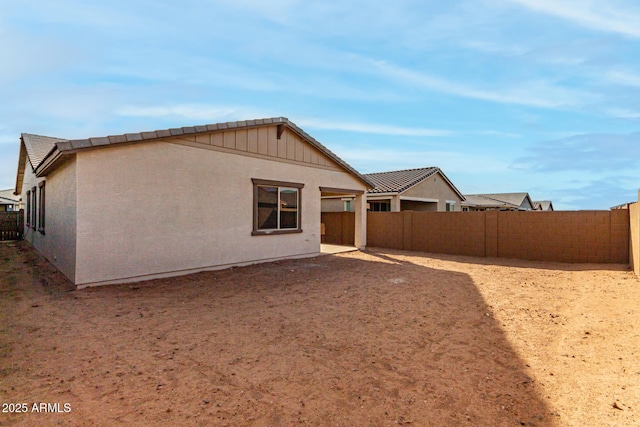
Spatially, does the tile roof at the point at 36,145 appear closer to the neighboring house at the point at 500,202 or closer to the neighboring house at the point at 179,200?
the neighboring house at the point at 179,200

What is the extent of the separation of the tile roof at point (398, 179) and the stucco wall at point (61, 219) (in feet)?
47.4

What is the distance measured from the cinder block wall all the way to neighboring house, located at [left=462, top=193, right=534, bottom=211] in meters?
15.1

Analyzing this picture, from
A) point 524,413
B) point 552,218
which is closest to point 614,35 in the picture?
point 552,218

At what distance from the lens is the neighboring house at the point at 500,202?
3136 centimetres

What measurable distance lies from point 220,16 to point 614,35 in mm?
9515

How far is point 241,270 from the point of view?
31.2 ft

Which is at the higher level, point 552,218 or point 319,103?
point 319,103

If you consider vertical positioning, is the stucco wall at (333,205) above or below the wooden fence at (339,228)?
above

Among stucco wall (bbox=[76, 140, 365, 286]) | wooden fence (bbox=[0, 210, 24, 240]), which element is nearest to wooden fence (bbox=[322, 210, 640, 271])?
stucco wall (bbox=[76, 140, 365, 286])

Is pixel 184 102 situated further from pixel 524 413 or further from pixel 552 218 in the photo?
pixel 552 218

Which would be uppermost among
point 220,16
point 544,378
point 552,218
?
point 220,16

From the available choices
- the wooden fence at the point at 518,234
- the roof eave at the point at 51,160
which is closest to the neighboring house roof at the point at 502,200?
the wooden fence at the point at 518,234

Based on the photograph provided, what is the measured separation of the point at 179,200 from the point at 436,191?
1876 centimetres

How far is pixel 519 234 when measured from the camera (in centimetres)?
1241
